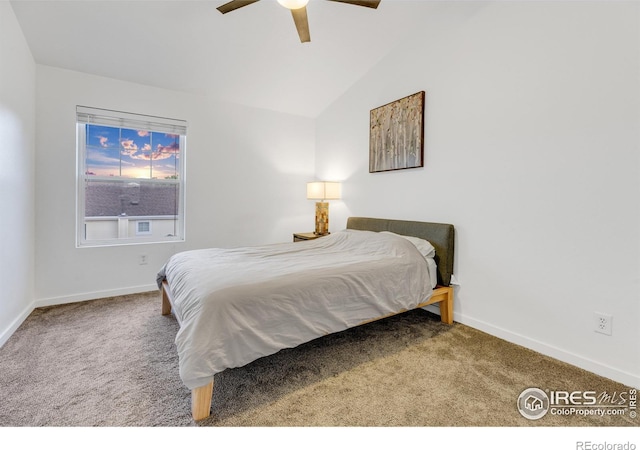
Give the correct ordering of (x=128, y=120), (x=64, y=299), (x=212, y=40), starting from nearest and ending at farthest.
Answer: (x=212, y=40)
(x=64, y=299)
(x=128, y=120)

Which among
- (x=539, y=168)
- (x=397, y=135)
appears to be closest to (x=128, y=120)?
(x=397, y=135)

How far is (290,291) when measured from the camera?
1.68 meters

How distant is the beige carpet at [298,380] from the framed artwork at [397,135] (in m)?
1.69

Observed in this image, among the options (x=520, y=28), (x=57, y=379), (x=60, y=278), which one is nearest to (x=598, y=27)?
(x=520, y=28)

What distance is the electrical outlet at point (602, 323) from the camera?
5.76ft

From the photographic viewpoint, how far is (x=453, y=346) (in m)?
2.14

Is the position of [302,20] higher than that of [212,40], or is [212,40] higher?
[212,40]

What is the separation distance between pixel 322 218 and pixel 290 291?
89.9 inches

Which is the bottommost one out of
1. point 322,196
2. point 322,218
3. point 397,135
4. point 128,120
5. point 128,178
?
point 322,218

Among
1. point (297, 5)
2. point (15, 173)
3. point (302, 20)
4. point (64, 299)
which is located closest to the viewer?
point (297, 5)

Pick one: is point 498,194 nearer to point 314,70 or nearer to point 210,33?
point 314,70

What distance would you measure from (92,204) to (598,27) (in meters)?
4.47

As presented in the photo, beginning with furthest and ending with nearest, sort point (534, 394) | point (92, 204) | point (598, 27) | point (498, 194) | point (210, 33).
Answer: point (92, 204) → point (210, 33) → point (498, 194) → point (598, 27) → point (534, 394)

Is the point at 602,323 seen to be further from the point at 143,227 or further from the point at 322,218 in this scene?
the point at 143,227
